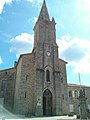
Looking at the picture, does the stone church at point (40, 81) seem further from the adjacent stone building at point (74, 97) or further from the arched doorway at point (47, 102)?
the adjacent stone building at point (74, 97)

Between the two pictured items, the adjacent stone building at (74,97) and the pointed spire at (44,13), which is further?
the adjacent stone building at (74,97)

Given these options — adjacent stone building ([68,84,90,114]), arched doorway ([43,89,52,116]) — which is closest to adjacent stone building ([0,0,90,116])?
arched doorway ([43,89,52,116])

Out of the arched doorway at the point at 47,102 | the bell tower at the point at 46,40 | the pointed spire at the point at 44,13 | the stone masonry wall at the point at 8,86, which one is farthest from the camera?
the pointed spire at the point at 44,13

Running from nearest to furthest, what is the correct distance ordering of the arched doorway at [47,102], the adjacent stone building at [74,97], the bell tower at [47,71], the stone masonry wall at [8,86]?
the bell tower at [47,71] → the arched doorway at [47,102] → the stone masonry wall at [8,86] → the adjacent stone building at [74,97]

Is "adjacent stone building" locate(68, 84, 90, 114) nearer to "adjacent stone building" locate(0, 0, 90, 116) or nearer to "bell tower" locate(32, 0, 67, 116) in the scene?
"adjacent stone building" locate(0, 0, 90, 116)

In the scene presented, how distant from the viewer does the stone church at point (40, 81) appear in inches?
1050

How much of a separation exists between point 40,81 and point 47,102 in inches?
152

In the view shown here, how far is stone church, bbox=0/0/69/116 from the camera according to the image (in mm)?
26672

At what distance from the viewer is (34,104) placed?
2611 cm

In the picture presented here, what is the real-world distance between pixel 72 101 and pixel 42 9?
971 inches

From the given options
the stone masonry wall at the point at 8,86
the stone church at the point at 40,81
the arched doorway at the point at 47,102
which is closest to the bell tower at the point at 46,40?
the stone church at the point at 40,81

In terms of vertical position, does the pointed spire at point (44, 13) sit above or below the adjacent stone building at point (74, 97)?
above

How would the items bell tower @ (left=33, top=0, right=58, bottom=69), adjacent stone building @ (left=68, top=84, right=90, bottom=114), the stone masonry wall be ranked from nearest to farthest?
bell tower @ (left=33, top=0, right=58, bottom=69)
the stone masonry wall
adjacent stone building @ (left=68, top=84, right=90, bottom=114)

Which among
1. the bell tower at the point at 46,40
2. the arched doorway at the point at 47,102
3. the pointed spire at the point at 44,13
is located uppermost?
the pointed spire at the point at 44,13
